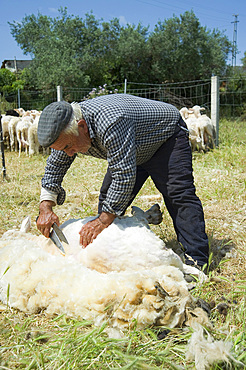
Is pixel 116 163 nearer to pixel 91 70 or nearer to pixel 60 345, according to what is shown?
pixel 60 345

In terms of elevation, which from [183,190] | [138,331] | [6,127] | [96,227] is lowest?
[138,331]

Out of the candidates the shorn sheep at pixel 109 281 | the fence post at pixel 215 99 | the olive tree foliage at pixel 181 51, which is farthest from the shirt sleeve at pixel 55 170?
the olive tree foliage at pixel 181 51

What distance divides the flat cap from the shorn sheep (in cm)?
74

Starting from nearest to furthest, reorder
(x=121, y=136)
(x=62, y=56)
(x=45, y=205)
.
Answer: (x=121, y=136), (x=45, y=205), (x=62, y=56)

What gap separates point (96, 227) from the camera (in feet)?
7.97

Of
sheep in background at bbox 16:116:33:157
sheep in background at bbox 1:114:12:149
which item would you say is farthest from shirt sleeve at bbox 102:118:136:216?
sheep in background at bbox 1:114:12:149

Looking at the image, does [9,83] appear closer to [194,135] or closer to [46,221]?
[194,135]

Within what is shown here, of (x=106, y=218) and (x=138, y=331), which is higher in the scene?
(x=106, y=218)

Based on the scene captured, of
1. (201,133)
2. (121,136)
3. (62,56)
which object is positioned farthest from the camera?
(62,56)

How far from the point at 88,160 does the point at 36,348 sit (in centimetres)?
637

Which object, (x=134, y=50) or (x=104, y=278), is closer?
(x=104, y=278)

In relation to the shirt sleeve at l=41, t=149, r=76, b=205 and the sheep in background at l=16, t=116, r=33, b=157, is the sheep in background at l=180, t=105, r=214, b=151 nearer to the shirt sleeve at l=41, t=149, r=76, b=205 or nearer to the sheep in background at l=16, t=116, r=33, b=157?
the sheep in background at l=16, t=116, r=33, b=157

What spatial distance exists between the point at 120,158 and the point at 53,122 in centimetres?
49

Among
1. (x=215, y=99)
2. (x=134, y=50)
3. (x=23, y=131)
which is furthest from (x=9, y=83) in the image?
(x=215, y=99)
